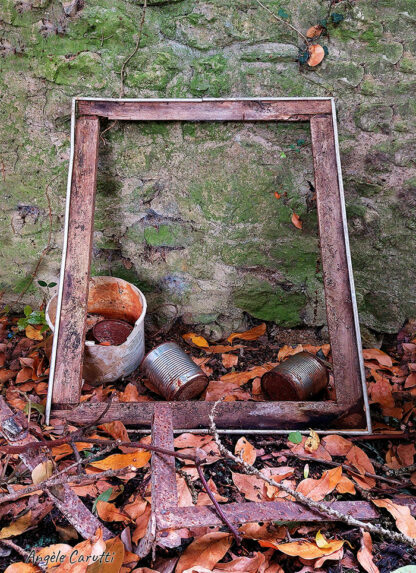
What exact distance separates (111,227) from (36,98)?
74 cm

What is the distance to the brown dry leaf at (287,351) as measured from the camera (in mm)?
2760

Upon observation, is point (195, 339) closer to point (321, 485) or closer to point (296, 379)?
point (296, 379)

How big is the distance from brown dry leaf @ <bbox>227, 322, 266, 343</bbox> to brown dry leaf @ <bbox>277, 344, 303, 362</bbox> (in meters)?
0.16

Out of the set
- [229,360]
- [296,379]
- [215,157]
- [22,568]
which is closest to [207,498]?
[22,568]

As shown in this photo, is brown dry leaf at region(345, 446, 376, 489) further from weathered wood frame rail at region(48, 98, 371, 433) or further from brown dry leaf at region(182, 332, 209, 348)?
brown dry leaf at region(182, 332, 209, 348)

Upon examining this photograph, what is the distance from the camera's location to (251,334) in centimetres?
289

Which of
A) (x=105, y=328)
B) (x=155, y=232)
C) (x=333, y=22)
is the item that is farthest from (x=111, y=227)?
(x=333, y=22)

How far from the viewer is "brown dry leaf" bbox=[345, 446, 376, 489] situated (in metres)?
1.91

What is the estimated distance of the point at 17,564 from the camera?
58.8 inches

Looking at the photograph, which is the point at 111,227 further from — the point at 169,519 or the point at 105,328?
the point at 169,519

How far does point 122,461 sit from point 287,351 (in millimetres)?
1208

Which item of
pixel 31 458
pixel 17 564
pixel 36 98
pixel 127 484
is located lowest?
pixel 17 564

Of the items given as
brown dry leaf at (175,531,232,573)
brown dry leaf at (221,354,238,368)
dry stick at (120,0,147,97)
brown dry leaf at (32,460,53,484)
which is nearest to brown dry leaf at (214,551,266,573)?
brown dry leaf at (175,531,232,573)

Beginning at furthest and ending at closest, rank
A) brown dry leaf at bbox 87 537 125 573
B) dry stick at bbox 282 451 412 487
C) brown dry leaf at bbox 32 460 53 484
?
dry stick at bbox 282 451 412 487
brown dry leaf at bbox 32 460 53 484
brown dry leaf at bbox 87 537 125 573
